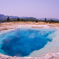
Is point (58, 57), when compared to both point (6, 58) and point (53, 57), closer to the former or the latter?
point (53, 57)

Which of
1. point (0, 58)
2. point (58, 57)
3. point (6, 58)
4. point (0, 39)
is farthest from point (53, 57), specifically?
point (0, 39)

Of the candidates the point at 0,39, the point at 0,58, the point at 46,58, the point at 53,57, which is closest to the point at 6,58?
the point at 0,58

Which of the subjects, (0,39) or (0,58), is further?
(0,39)

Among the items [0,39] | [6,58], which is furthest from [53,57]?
[0,39]

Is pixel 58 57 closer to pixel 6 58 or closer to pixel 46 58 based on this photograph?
pixel 46 58

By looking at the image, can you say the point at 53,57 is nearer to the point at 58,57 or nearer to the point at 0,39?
the point at 58,57

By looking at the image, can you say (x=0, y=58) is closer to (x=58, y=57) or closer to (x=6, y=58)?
(x=6, y=58)

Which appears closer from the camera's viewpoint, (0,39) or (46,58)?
(46,58)

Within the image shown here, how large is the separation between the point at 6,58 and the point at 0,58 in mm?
218

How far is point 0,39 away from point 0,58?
3549 millimetres

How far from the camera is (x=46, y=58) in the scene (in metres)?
3.36

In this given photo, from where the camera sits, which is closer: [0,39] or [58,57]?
[58,57]

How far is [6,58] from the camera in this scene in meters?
3.32

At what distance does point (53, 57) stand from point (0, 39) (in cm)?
451
